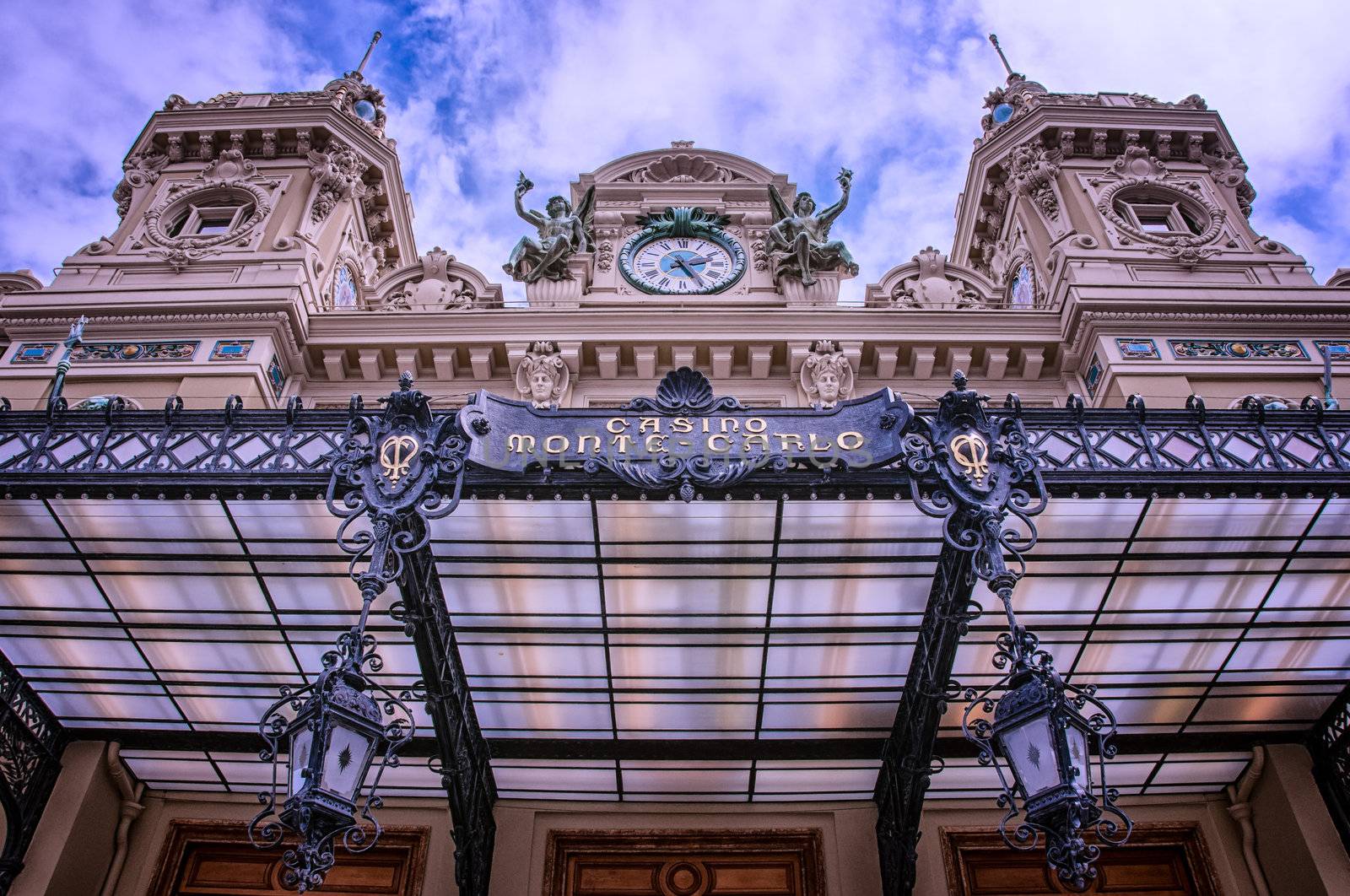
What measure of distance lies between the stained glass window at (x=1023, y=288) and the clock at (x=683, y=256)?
5602 millimetres

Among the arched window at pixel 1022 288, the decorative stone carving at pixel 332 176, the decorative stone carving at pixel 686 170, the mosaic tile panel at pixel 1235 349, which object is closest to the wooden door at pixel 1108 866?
the mosaic tile panel at pixel 1235 349

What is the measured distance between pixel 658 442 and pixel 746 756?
15.3 feet

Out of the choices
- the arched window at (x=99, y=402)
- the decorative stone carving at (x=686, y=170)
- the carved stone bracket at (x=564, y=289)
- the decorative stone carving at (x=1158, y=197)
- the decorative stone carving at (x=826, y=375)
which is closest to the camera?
A: the arched window at (x=99, y=402)

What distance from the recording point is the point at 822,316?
15.8m

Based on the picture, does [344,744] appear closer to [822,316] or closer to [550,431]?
[550,431]

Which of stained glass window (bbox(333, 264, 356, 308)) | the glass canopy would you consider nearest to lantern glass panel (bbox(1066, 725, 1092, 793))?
the glass canopy

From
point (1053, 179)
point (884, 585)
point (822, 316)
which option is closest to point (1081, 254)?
Answer: point (1053, 179)

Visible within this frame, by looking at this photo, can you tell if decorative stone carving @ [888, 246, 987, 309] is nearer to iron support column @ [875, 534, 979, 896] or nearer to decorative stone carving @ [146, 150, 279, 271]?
iron support column @ [875, 534, 979, 896]

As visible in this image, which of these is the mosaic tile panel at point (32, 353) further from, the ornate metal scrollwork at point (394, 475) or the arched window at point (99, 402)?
the ornate metal scrollwork at point (394, 475)

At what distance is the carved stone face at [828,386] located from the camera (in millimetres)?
14789

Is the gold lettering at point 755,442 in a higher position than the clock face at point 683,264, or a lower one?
lower

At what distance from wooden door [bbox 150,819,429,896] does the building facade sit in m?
0.04

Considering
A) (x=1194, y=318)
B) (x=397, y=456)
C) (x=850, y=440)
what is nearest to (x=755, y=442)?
(x=850, y=440)

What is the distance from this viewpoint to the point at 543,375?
591 inches
